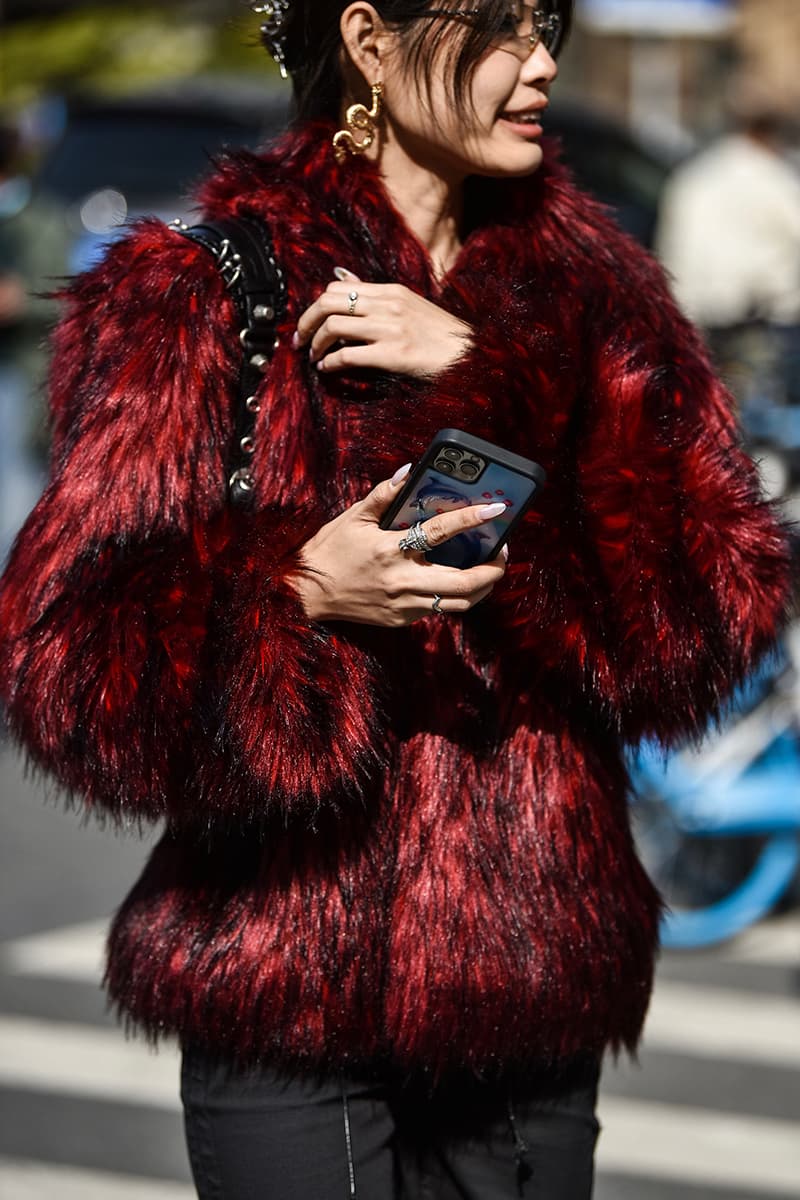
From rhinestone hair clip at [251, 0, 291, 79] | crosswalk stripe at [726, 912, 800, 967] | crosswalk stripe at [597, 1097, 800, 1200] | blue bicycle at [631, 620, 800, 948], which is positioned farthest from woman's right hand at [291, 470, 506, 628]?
crosswalk stripe at [726, 912, 800, 967]

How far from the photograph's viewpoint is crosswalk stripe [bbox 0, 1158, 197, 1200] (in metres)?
3.38

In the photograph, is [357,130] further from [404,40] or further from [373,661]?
[373,661]

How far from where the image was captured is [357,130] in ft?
6.42

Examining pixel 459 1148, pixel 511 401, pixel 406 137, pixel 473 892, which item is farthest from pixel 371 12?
pixel 459 1148

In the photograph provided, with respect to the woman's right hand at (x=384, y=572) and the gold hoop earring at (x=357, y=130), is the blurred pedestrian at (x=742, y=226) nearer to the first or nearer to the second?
the gold hoop earring at (x=357, y=130)

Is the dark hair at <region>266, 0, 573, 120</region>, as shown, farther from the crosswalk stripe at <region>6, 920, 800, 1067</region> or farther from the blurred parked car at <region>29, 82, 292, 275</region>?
the blurred parked car at <region>29, 82, 292, 275</region>

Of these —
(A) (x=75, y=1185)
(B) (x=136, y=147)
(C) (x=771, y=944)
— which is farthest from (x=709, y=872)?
(B) (x=136, y=147)

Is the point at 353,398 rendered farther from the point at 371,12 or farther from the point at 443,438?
the point at 371,12

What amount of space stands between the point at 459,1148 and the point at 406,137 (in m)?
1.16

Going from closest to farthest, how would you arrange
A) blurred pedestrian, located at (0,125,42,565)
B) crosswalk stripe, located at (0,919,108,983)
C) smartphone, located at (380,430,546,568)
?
smartphone, located at (380,430,546,568) → crosswalk stripe, located at (0,919,108,983) → blurred pedestrian, located at (0,125,42,565)

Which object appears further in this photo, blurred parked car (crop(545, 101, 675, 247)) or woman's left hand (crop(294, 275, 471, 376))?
blurred parked car (crop(545, 101, 675, 247))

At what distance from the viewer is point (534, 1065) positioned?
185cm

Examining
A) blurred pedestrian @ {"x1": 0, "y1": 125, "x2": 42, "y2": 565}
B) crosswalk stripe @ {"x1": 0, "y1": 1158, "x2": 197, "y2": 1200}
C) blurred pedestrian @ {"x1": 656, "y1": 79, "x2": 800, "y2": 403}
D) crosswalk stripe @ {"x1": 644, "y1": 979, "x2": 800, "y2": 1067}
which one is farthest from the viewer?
blurred pedestrian @ {"x1": 656, "y1": 79, "x2": 800, "y2": 403}

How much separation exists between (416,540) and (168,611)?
28cm
